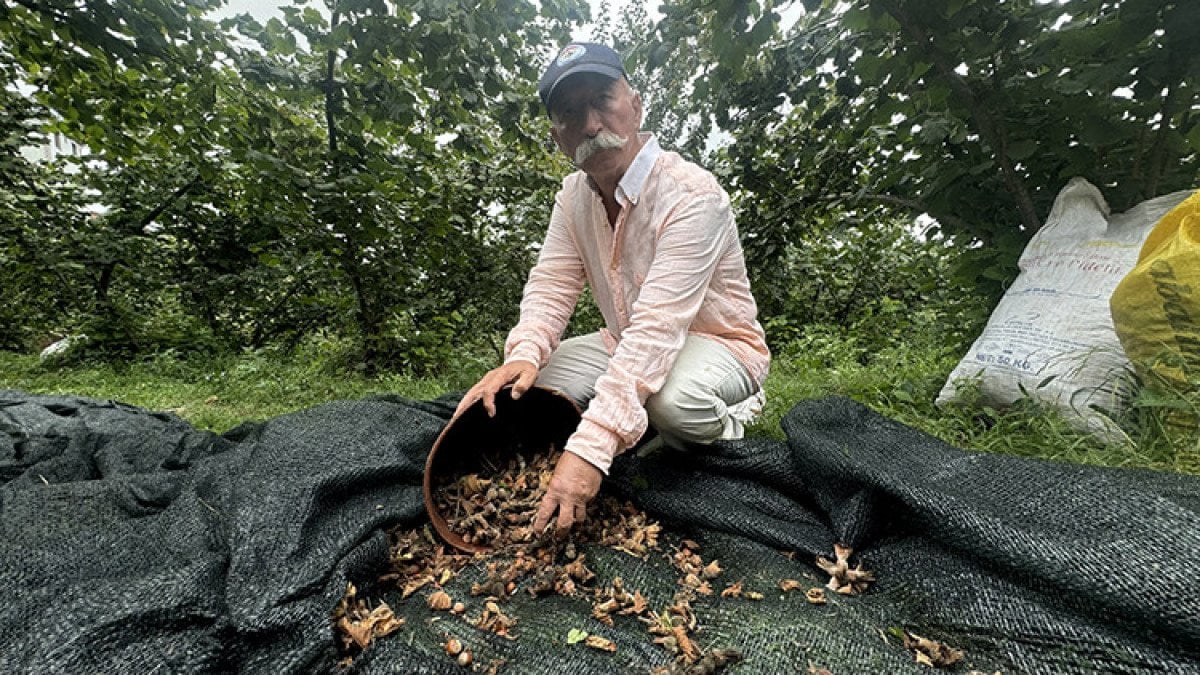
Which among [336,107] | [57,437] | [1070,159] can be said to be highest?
[336,107]

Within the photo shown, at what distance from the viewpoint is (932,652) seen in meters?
0.98

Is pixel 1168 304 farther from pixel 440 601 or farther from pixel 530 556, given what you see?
pixel 440 601

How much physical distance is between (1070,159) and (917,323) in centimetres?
368

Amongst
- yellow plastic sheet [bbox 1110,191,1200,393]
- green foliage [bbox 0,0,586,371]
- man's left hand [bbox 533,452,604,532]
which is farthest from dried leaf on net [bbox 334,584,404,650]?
green foliage [bbox 0,0,586,371]

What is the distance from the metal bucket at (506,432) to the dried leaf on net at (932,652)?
926 mm

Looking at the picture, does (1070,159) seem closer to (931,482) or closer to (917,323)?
(931,482)

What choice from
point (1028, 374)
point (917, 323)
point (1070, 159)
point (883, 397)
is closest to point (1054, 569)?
point (1028, 374)

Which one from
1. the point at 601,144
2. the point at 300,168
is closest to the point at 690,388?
the point at 601,144

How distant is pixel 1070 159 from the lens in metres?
2.14

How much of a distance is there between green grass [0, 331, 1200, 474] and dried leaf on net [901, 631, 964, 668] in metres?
0.91

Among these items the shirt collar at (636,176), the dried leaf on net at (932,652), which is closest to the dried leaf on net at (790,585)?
the dried leaf on net at (932,652)

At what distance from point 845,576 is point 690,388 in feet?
2.04

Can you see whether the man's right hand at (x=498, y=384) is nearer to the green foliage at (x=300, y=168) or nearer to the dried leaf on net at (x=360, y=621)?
the dried leaf on net at (x=360, y=621)

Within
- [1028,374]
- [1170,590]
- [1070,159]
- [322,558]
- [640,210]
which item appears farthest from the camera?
[1070,159]
